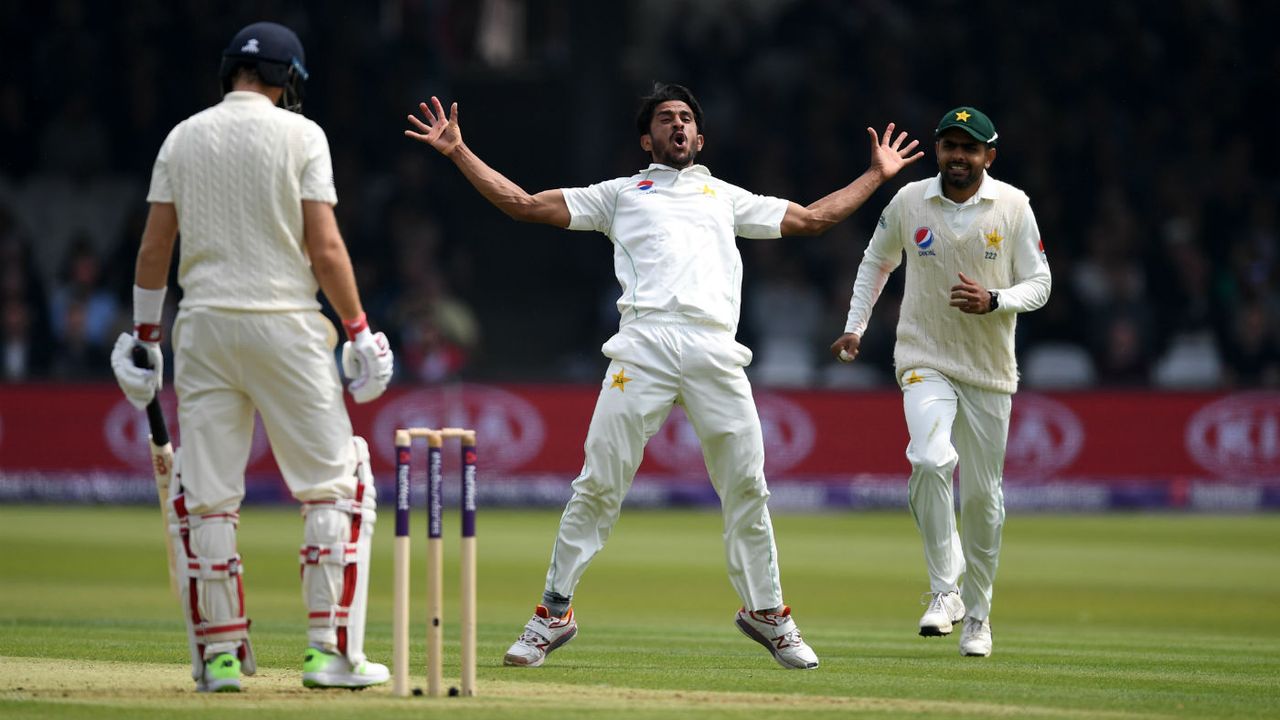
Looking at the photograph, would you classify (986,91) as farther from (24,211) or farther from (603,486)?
(603,486)

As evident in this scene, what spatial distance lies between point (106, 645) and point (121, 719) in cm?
246

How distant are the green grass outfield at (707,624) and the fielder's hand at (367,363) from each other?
905mm

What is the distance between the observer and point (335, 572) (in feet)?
18.2

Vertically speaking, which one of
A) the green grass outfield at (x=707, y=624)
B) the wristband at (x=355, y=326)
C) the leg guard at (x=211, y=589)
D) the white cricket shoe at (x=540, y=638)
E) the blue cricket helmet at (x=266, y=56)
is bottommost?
the green grass outfield at (x=707, y=624)

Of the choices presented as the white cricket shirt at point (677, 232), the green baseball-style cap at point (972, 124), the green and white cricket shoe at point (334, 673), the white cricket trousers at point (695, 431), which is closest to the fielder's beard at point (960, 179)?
the green baseball-style cap at point (972, 124)

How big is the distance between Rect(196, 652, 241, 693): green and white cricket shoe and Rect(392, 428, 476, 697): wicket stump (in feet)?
1.55

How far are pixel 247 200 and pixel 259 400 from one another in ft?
1.95

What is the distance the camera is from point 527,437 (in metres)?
16.3

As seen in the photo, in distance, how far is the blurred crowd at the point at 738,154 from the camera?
17469 mm

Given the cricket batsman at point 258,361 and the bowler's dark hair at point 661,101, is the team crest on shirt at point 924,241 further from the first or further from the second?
the cricket batsman at point 258,361

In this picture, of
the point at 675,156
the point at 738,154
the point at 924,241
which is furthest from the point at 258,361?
the point at 738,154

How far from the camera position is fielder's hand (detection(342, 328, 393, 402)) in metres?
5.55

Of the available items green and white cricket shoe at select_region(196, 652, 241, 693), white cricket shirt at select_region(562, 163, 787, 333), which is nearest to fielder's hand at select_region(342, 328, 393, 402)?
green and white cricket shoe at select_region(196, 652, 241, 693)

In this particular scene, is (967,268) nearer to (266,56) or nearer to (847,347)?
(847,347)
